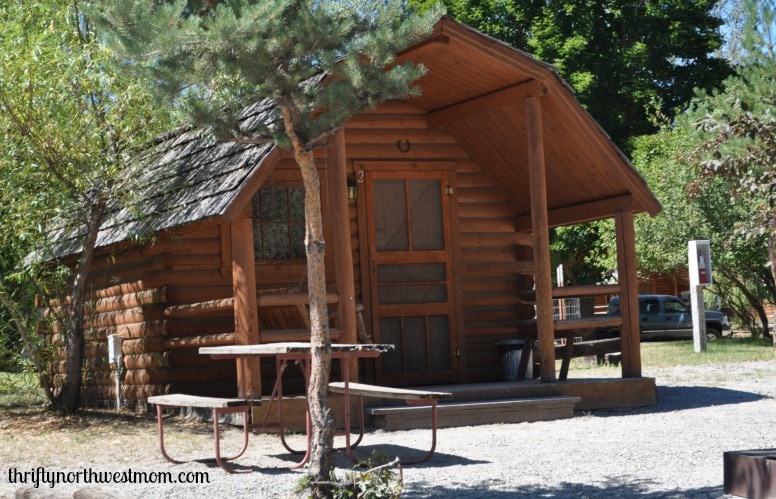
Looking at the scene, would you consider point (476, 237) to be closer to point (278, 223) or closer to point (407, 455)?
point (278, 223)

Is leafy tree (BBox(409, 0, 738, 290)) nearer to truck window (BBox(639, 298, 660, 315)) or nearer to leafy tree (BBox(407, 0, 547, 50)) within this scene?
leafy tree (BBox(407, 0, 547, 50))

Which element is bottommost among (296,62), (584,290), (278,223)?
(584,290)

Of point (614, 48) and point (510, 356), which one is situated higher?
point (614, 48)

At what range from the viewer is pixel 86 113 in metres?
12.6

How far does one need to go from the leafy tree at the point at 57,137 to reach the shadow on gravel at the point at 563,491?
6.50 meters

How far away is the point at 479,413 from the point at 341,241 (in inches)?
95.9

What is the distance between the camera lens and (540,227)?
41.2 ft

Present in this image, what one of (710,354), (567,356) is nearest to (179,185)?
(567,356)

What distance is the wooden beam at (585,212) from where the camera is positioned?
13.3m

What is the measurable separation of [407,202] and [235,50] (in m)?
7.11

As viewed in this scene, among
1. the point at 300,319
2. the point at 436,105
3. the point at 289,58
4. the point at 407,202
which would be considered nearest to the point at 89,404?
the point at 300,319

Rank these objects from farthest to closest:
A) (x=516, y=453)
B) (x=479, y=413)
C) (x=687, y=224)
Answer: (x=687, y=224) → (x=479, y=413) → (x=516, y=453)

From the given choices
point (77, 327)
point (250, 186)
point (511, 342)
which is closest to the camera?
point (250, 186)

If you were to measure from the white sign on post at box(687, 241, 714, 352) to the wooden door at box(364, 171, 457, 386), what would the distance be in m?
10.0
